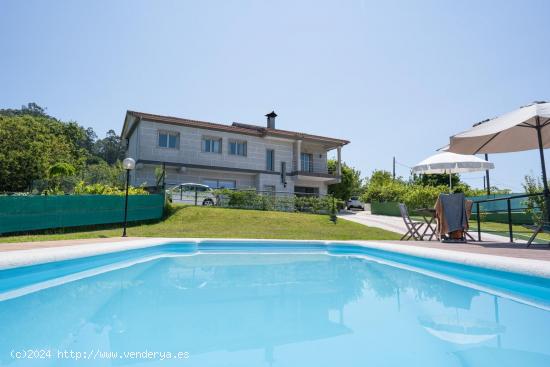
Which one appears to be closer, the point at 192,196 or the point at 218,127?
the point at 192,196

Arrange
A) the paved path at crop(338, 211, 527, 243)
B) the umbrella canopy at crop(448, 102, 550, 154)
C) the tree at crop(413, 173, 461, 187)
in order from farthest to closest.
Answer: the tree at crop(413, 173, 461, 187), the paved path at crop(338, 211, 527, 243), the umbrella canopy at crop(448, 102, 550, 154)

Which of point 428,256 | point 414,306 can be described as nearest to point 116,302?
point 414,306

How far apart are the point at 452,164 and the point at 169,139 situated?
17.7 m

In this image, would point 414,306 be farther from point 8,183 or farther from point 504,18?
point 8,183

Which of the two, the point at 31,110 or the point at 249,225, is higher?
the point at 31,110

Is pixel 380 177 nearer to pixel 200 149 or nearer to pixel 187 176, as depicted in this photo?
pixel 200 149

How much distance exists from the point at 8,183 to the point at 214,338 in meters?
32.1

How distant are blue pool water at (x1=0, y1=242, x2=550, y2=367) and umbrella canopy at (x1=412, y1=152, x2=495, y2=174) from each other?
5063mm

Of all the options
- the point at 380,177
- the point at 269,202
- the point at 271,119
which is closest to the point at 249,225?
the point at 269,202

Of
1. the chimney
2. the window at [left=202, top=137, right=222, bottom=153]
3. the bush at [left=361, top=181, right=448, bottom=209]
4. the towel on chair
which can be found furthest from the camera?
the chimney

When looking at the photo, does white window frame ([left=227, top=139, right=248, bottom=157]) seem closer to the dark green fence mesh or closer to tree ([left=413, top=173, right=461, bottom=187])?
the dark green fence mesh

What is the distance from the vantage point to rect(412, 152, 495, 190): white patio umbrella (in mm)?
10203

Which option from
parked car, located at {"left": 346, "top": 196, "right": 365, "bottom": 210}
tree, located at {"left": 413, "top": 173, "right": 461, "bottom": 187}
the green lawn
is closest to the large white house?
the green lawn

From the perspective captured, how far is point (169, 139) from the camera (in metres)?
21.7
